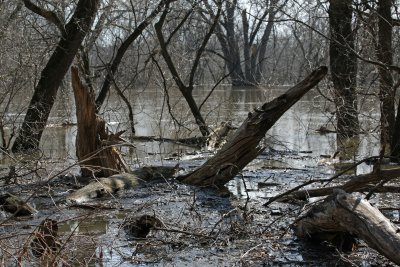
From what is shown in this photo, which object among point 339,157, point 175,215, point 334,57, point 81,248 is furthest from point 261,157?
point 81,248

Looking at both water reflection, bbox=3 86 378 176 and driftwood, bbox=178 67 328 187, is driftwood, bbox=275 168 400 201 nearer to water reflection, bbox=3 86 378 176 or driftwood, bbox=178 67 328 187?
driftwood, bbox=178 67 328 187

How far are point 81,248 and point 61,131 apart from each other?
12.2 meters

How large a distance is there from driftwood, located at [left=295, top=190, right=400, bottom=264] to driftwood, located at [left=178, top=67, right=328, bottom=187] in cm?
222

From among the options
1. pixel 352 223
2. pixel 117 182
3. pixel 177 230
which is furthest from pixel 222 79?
pixel 352 223

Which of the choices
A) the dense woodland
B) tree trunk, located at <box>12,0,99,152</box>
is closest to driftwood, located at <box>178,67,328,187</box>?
the dense woodland

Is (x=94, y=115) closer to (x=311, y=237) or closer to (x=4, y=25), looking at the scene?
(x=311, y=237)

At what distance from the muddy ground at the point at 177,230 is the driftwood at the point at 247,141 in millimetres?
214

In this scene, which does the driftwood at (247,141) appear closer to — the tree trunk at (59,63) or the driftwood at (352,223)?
the driftwood at (352,223)

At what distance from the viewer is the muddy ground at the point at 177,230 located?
5.46 metres

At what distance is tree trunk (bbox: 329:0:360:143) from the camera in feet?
43.9

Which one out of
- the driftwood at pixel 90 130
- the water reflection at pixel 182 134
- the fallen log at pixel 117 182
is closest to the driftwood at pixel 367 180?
the fallen log at pixel 117 182

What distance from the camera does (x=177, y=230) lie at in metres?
6.00

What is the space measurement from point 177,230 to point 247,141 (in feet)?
8.47

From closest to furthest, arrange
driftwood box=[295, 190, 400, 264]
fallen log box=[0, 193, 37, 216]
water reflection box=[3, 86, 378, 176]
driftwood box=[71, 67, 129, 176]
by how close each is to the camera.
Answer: driftwood box=[295, 190, 400, 264], fallen log box=[0, 193, 37, 216], driftwood box=[71, 67, 129, 176], water reflection box=[3, 86, 378, 176]
